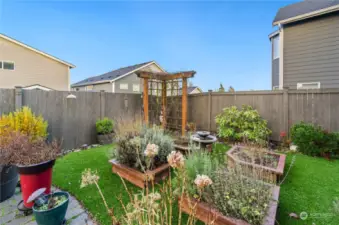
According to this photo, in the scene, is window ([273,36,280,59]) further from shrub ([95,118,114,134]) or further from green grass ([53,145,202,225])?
green grass ([53,145,202,225])

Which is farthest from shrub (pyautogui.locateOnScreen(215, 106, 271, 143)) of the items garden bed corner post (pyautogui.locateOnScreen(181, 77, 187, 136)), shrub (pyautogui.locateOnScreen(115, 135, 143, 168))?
shrub (pyautogui.locateOnScreen(115, 135, 143, 168))

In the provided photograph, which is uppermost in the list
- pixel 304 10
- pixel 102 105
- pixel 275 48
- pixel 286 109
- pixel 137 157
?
pixel 304 10

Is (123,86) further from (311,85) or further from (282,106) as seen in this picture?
(311,85)

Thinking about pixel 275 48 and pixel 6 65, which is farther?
pixel 6 65

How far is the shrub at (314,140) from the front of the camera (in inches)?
142

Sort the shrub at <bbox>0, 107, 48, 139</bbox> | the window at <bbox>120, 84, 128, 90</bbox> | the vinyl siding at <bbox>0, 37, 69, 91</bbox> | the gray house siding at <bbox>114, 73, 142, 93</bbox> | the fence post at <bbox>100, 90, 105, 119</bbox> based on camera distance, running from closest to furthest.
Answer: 1. the shrub at <bbox>0, 107, 48, 139</bbox>
2. the fence post at <bbox>100, 90, 105, 119</bbox>
3. the vinyl siding at <bbox>0, 37, 69, 91</bbox>
4. the gray house siding at <bbox>114, 73, 142, 93</bbox>
5. the window at <bbox>120, 84, 128, 90</bbox>

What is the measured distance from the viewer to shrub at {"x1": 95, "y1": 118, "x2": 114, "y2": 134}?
534 cm

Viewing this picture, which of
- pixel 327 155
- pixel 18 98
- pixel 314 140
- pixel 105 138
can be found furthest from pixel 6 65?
pixel 327 155

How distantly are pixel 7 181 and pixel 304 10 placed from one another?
9.63 metres

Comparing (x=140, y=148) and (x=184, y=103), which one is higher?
(x=184, y=103)

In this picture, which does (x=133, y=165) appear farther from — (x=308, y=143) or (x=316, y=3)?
(x=316, y=3)

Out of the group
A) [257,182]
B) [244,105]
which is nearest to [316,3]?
[244,105]

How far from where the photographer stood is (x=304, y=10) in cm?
621

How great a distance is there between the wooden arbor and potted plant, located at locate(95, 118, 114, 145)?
50.0 inches
